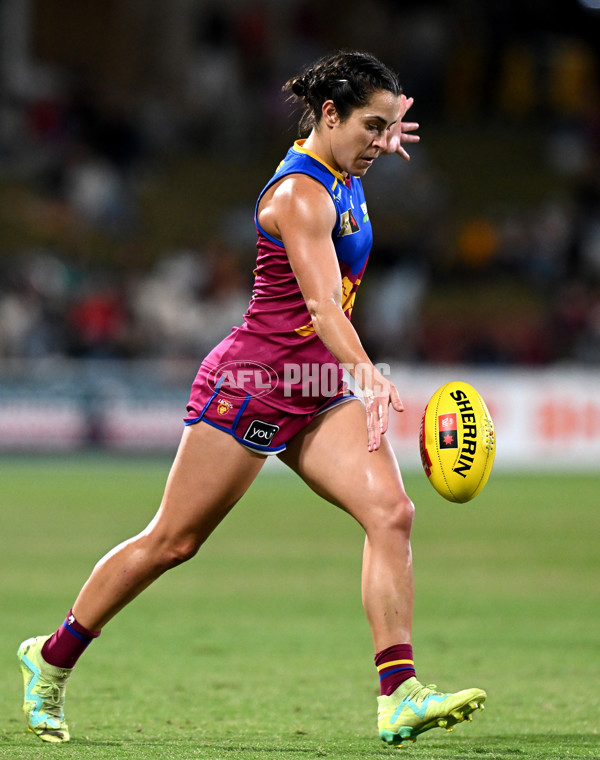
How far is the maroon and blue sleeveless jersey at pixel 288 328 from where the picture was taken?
4.70 meters

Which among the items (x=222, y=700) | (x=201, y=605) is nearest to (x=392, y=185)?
(x=201, y=605)

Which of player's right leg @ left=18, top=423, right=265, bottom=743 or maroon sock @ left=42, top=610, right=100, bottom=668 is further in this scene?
maroon sock @ left=42, top=610, right=100, bottom=668

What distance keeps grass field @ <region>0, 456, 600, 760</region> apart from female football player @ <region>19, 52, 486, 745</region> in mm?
379

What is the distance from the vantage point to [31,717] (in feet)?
15.7

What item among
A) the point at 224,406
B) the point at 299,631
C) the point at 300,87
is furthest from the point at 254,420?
the point at 299,631

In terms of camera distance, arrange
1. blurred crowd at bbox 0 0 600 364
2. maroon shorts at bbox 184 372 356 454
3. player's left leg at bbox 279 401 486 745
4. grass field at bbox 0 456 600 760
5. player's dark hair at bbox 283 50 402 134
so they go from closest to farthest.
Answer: player's left leg at bbox 279 401 486 745 → player's dark hair at bbox 283 50 402 134 → maroon shorts at bbox 184 372 356 454 → grass field at bbox 0 456 600 760 → blurred crowd at bbox 0 0 600 364

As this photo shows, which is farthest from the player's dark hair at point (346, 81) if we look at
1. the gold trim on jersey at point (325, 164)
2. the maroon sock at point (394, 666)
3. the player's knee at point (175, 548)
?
the maroon sock at point (394, 666)

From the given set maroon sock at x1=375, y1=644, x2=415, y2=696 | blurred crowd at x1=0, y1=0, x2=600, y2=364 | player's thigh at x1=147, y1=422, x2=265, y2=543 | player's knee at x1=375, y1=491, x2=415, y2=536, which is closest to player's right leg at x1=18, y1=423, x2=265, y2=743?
player's thigh at x1=147, y1=422, x2=265, y2=543

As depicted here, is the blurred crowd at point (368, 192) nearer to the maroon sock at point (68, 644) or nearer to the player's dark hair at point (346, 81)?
the maroon sock at point (68, 644)

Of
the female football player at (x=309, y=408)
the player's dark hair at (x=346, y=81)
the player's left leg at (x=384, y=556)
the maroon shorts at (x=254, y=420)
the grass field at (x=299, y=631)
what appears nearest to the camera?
the player's left leg at (x=384, y=556)

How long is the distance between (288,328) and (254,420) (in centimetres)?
37

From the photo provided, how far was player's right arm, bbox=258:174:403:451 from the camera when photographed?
14.4 feet

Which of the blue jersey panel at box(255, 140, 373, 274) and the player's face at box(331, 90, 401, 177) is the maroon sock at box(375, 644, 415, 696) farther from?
the player's face at box(331, 90, 401, 177)

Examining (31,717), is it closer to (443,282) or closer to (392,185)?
(443,282)
